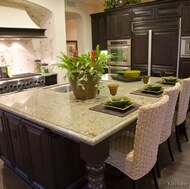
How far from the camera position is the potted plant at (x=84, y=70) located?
6.29 feet

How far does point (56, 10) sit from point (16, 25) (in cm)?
104

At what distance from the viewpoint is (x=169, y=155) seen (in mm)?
2553

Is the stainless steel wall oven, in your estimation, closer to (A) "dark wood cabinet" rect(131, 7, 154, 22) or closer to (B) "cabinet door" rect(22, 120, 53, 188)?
(A) "dark wood cabinet" rect(131, 7, 154, 22)

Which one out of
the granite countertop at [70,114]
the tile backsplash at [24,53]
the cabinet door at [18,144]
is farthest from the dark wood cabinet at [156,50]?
the cabinet door at [18,144]

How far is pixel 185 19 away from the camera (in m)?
Answer: 3.91

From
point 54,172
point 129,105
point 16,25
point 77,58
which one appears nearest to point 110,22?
point 16,25

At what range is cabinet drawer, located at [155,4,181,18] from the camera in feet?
13.1

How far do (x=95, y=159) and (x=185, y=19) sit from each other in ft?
12.2

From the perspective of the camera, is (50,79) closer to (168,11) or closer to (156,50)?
(156,50)

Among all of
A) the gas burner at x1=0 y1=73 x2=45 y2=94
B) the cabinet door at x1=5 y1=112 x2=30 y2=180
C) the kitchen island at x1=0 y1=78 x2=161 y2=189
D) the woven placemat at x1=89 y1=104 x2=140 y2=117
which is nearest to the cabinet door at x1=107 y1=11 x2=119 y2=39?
the gas burner at x1=0 y1=73 x2=45 y2=94

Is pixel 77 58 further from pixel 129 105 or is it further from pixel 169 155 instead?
pixel 169 155

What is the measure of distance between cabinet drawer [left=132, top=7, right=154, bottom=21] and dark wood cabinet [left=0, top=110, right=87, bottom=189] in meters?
3.68

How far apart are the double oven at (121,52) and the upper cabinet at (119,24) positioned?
15cm

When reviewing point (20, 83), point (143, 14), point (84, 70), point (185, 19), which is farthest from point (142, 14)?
point (84, 70)
